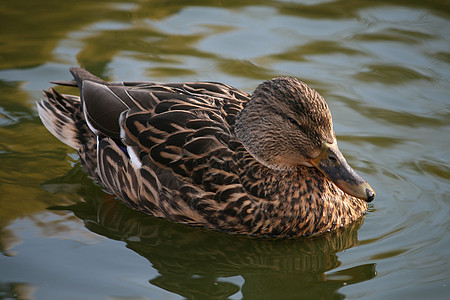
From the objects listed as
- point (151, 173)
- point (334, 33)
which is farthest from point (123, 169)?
point (334, 33)

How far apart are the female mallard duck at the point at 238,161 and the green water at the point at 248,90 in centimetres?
20

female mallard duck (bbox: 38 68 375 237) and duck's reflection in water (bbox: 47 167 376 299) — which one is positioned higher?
female mallard duck (bbox: 38 68 375 237)

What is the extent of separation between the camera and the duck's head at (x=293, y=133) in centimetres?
563

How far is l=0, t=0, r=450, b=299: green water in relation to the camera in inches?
211

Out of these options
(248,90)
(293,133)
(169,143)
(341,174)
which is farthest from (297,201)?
(248,90)

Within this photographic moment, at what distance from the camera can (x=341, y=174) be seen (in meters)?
5.65

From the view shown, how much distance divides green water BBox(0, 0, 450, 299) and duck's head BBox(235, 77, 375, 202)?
0.67 metres

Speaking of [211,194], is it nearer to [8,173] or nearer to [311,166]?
[311,166]

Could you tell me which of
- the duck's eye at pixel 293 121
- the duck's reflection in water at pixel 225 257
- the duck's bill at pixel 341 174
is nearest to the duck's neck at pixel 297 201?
the duck's reflection in water at pixel 225 257

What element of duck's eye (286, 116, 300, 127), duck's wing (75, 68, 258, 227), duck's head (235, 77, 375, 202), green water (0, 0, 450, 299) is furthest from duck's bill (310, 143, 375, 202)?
duck's wing (75, 68, 258, 227)

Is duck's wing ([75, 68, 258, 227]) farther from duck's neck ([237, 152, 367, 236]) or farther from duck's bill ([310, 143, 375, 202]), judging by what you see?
duck's bill ([310, 143, 375, 202])

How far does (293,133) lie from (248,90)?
8.04 feet

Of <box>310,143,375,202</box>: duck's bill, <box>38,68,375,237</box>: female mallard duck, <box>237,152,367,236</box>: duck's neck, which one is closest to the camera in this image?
<box>310,143,375,202</box>: duck's bill

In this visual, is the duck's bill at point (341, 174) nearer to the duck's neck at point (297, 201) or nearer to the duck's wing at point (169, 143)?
the duck's neck at point (297, 201)
